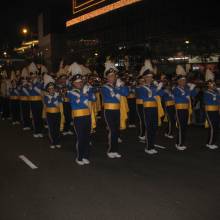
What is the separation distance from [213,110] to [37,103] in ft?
19.4

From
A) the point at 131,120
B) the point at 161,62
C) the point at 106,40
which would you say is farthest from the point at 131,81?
the point at 106,40

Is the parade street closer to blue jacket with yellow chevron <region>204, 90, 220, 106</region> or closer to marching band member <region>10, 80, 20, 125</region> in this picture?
blue jacket with yellow chevron <region>204, 90, 220, 106</region>

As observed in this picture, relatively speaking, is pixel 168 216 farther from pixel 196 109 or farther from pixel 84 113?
pixel 196 109

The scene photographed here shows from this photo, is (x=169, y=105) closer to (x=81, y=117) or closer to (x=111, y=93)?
(x=111, y=93)

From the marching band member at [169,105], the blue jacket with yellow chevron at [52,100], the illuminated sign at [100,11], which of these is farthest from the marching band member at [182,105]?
the illuminated sign at [100,11]

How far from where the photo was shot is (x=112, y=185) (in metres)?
6.47

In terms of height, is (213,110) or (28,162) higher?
(213,110)

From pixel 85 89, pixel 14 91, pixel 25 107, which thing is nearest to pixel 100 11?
pixel 14 91

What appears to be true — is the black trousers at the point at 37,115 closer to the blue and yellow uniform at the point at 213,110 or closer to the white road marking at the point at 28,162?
the white road marking at the point at 28,162

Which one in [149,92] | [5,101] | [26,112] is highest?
[149,92]

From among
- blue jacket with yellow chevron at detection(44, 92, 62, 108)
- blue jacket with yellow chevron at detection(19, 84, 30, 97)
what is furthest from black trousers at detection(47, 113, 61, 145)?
blue jacket with yellow chevron at detection(19, 84, 30, 97)

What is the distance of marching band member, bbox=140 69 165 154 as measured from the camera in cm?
902

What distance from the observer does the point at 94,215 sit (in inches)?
202

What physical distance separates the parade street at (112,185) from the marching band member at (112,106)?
14.3 inches
